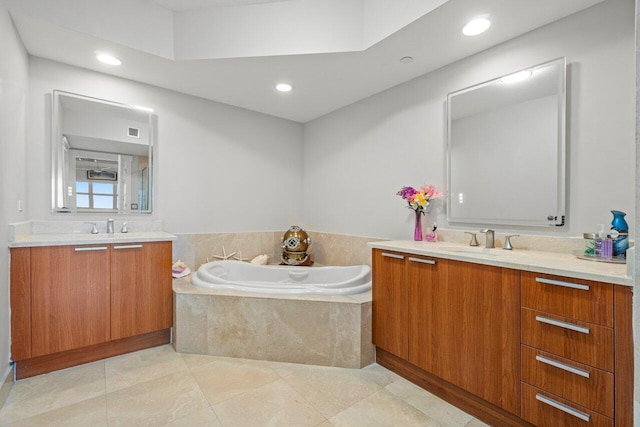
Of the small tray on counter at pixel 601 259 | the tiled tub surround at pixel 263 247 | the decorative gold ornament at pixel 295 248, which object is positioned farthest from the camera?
the decorative gold ornament at pixel 295 248

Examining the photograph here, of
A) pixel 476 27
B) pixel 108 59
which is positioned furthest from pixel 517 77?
pixel 108 59

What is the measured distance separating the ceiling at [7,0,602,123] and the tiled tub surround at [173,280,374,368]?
1.80 m

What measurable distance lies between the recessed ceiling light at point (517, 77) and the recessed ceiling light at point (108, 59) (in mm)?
2859

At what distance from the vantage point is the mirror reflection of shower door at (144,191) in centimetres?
272

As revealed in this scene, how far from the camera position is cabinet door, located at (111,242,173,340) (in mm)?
2133

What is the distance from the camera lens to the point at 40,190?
7.57 ft

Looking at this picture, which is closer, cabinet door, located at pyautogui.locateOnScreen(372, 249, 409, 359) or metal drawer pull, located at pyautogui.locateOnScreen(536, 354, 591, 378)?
metal drawer pull, located at pyautogui.locateOnScreen(536, 354, 591, 378)

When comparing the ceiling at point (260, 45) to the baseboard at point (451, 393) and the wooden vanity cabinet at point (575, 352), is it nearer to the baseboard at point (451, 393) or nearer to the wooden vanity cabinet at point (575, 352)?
the wooden vanity cabinet at point (575, 352)

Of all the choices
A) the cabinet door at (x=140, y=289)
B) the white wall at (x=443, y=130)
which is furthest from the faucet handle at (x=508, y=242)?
the cabinet door at (x=140, y=289)

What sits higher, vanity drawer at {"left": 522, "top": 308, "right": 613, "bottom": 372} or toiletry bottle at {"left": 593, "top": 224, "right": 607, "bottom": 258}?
toiletry bottle at {"left": 593, "top": 224, "right": 607, "bottom": 258}

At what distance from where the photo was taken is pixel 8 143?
1.78 meters

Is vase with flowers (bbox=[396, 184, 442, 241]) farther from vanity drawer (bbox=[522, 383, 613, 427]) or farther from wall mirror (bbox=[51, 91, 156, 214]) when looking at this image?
wall mirror (bbox=[51, 91, 156, 214])

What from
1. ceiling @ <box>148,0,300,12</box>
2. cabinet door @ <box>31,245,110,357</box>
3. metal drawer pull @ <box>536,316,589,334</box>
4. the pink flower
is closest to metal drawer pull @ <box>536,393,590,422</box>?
metal drawer pull @ <box>536,316,589,334</box>

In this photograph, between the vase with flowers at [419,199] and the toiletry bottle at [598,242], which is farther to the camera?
the vase with flowers at [419,199]
